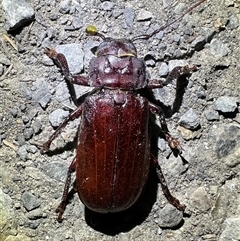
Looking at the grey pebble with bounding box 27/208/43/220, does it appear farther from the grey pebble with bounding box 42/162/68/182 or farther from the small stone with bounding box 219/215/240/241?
the small stone with bounding box 219/215/240/241

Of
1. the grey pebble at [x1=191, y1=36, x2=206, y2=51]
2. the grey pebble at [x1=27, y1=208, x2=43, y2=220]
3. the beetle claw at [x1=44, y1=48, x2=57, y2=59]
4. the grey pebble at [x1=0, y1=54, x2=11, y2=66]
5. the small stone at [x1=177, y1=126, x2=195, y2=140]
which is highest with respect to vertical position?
the beetle claw at [x1=44, y1=48, x2=57, y2=59]

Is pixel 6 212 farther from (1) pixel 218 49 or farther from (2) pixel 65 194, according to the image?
(1) pixel 218 49

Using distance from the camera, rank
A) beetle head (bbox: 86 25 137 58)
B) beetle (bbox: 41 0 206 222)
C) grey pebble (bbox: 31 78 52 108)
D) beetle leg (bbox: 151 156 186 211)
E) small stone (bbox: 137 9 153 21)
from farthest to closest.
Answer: small stone (bbox: 137 9 153 21) < grey pebble (bbox: 31 78 52 108) < beetle leg (bbox: 151 156 186 211) < beetle head (bbox: 86 25 137 58) < beetle (bbox: 41 0 206 222)

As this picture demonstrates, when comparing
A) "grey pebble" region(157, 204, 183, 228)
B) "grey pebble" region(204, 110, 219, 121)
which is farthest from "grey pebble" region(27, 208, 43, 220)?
"grey pebble" region(204, 110, 219, 121)

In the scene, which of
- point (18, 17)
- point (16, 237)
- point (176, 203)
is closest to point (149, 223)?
point (176, 203)

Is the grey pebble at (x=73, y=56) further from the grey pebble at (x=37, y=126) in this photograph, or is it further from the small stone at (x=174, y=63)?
the small stone at (x=174, y=63)

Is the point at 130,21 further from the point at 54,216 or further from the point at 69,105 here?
the point at 54,216

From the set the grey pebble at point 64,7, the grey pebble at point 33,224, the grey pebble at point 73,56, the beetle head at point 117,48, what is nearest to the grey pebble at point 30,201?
the grey pebble at point 33,224
